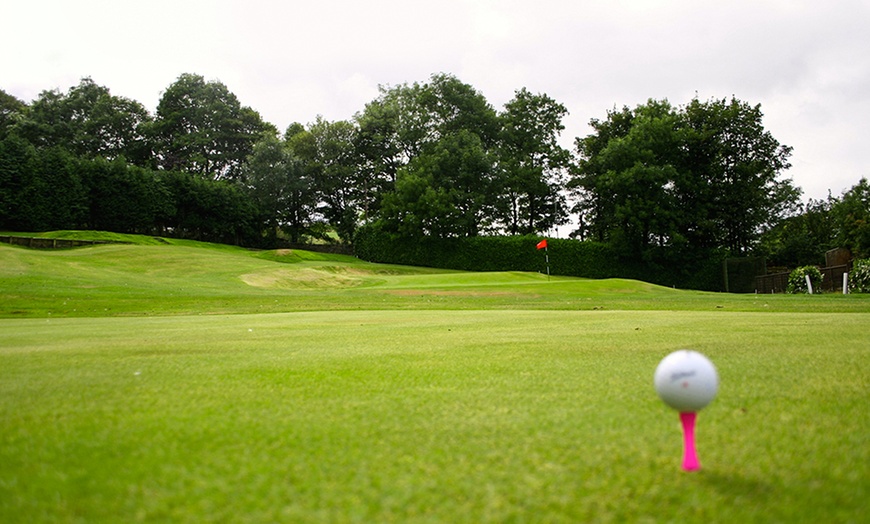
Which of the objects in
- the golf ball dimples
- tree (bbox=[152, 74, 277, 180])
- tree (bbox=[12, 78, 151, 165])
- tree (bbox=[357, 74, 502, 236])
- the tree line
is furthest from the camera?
tree (bbox=[152, 74, 277, 180])

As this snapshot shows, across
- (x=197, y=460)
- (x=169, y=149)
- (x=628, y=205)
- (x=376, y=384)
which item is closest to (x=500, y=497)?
(x=197, y=460)

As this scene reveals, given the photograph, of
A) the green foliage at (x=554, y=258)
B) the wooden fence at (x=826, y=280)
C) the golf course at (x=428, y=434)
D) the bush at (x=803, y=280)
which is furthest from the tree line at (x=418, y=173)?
the golf course at (x=428, y=434)

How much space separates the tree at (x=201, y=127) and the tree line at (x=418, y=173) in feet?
0.53

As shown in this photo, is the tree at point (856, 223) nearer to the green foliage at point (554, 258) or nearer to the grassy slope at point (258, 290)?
the green foliage at point (554, 258)

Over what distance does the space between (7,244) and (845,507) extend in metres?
43.7

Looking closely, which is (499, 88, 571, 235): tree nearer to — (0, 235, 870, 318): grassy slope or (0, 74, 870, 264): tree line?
(0, 74, 870, 264): tree line

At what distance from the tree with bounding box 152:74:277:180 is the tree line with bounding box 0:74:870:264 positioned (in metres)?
0.16

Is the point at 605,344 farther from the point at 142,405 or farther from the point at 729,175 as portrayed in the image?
the point at 729,175

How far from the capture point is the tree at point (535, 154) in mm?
48219

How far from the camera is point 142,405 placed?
307 cm

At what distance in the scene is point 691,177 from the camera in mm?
41344

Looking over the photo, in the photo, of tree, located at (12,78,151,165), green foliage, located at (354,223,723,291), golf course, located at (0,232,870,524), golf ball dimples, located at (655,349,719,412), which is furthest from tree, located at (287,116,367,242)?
golf ball dimples, located at (655,349,719,412)

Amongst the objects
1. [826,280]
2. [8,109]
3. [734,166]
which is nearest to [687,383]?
[826,280]

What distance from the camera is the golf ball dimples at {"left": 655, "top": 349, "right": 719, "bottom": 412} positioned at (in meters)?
1.89
